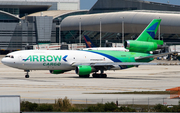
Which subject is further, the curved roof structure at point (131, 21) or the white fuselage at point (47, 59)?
the curved roof structure at point (131, 21)

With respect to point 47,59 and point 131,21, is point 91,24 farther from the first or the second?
point 47,59

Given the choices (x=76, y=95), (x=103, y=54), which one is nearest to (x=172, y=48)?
(x=103, y=54)

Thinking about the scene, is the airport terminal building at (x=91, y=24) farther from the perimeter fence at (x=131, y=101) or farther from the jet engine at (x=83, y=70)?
the perimeter fence at (x=131, y=101)

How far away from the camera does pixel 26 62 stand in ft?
172

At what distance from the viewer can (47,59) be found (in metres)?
53.4

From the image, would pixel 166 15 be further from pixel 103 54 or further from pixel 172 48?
pixel 103 54

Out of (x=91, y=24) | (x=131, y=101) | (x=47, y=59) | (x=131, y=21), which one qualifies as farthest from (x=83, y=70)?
(x=91, y=24)

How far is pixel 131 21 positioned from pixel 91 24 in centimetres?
1953

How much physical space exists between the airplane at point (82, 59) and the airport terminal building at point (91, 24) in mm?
70874

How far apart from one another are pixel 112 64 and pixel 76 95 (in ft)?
68.2

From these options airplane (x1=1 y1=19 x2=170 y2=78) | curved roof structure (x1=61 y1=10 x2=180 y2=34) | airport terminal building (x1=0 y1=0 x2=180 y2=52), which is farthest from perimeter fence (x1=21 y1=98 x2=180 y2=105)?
curved roof structure (x1=61 y1=10 x2=180 y2=34)

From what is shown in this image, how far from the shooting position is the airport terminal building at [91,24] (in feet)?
436

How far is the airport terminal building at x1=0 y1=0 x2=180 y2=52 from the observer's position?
436ft

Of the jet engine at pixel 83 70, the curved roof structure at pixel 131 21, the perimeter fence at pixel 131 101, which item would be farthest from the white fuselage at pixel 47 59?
the curved roof structure at pixel 131 21
